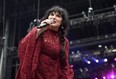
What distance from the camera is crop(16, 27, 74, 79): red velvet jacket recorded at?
5.45ft

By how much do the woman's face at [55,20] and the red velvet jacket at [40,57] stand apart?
34 millimetres

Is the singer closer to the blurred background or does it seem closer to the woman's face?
the woman's face

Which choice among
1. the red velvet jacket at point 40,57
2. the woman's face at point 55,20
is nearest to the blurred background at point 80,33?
the woman's face at point 55,20

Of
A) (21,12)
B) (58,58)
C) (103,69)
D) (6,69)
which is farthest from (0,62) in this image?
(58,58)

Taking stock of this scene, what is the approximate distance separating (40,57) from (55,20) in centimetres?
27

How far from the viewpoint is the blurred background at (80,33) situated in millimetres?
5918

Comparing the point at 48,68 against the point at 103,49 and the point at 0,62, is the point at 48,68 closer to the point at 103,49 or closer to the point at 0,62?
the point at 103,49

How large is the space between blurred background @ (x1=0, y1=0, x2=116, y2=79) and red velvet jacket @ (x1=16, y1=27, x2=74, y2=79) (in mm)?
3946

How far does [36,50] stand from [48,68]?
0.13 metres

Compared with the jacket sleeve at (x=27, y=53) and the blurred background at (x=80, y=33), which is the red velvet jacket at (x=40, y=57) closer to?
the jacket sleeve at (x=27, y=53)

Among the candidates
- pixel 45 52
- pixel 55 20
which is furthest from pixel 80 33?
pixel 45 52

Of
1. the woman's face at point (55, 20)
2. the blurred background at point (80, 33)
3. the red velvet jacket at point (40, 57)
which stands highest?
the blurred background at point (80, 33)

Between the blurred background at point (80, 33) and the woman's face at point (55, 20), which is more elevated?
the blurred background at point (80, 33)

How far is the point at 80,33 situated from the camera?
6344 mm
